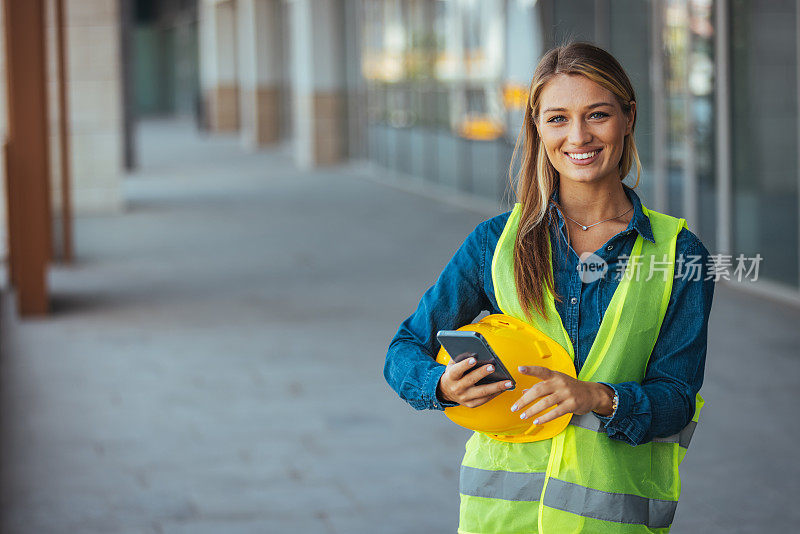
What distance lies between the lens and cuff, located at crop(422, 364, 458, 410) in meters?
1.76

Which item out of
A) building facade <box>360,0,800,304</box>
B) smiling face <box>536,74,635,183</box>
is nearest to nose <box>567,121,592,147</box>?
smiling face <box>536,74,635,183</box>

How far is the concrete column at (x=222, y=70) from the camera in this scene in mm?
35469

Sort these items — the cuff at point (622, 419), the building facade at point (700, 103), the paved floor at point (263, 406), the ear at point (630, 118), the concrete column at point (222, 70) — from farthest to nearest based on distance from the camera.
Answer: the concrete column at point (222, 70) < the building facade at point (700, 103) < the paved floor at point (263, 406) < the ear at point (630, 118) < the cuff at point (622, 419)

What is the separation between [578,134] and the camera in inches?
69.2

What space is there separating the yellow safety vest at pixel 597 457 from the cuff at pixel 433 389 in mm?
143

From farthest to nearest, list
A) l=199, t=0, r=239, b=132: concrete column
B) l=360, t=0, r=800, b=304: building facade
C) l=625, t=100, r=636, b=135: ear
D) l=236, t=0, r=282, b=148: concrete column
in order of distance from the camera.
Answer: l=199, t=0, r=239, b=132: concrete column → l=236, t=0, r=282, b=148: concrete column → l=360, t=0, r=800, b=304: building facade → l=625, t=100, r=636, b=135: ear

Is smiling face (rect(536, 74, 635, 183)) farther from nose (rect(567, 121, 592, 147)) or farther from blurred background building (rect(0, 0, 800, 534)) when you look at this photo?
blurred background building (rect(0, 0, 800, 534))

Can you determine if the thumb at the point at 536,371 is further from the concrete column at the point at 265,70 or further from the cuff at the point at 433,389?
the concrete column at the point at 265,70

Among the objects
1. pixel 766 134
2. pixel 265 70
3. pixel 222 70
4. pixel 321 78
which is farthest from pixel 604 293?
pixel 222 70

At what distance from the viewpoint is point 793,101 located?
8.30m

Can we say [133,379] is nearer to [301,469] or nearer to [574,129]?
[301,469]

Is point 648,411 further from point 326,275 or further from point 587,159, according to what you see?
point 326,275

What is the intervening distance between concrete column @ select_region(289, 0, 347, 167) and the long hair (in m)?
20.7

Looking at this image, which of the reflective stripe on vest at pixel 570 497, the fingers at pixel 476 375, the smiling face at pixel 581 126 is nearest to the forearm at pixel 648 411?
the reflective stripe on vest at pixel 570 497
